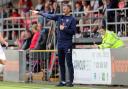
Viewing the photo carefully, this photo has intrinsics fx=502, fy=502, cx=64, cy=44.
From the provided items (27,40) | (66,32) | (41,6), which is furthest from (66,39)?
(41,6)

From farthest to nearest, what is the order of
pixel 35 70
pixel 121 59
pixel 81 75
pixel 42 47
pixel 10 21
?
1. pixel 10 21
2. pixel 42 47
3. pixel 35 70
4. pixel 81 75
5. pixel 121 59

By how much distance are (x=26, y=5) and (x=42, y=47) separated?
7014 millimetres

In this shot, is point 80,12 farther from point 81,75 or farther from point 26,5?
point 26,5

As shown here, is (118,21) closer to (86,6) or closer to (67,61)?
(86,6)

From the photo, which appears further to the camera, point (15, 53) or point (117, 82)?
point (15, 53)

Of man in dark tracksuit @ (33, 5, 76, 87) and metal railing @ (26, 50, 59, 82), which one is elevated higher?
man in dark tracksuit @ (33, 5, 76, 87)

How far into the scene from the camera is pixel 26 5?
86.3 ft

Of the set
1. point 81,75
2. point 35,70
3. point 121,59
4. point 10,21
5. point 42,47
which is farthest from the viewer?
point 10,21

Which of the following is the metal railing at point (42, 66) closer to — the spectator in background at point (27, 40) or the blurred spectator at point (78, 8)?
the spectator in background at point (27, 40)

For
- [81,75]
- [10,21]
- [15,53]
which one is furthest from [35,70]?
[10,21]

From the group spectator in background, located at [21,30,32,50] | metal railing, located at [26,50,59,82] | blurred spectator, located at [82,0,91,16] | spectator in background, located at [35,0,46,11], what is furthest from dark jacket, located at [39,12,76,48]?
spectator in background, located at [35,0,46,11]

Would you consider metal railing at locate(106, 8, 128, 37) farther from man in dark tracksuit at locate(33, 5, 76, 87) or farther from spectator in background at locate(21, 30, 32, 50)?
man in dark tracksuit at locate(33, 5, 76, 87)

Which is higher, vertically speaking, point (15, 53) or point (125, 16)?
point (125, 16)

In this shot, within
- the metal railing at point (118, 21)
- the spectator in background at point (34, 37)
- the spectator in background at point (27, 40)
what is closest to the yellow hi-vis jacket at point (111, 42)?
the metal railing at point (118, 21)
